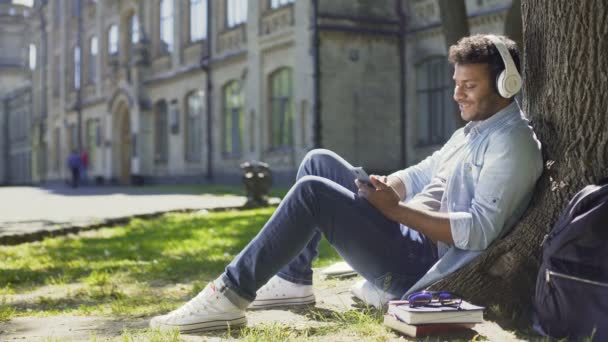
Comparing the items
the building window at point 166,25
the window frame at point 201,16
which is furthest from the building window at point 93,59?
the window frame at point 201,16

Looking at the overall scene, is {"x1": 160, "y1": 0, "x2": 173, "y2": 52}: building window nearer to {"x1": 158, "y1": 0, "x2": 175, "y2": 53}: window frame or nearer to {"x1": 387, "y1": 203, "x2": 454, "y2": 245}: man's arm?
{"x1": 158, "y1": 0, "x2": 175, "y2": 53}: window frame

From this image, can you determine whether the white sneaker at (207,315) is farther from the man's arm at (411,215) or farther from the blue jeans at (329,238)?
the man's arm at (411,215)

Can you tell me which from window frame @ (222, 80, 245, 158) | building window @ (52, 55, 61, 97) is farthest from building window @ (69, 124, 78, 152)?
window frame @ (222, 80, 245, 158)

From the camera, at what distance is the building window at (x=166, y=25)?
30.5 meters

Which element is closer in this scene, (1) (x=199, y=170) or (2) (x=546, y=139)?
(2) (x=546, y=139)

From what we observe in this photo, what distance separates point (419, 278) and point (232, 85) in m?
22.8

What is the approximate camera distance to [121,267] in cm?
695

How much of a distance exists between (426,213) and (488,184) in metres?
0.30

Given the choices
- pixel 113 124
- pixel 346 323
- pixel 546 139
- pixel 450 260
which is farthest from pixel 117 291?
pixel 113 124

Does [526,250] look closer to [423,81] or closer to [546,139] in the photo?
[546,139]

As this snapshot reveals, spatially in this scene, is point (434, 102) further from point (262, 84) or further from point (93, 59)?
point (93, 59)

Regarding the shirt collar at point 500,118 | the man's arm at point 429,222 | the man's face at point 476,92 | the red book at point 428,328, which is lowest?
the red book at point 428,328

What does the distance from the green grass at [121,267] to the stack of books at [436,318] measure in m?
1.80

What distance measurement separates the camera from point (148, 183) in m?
32.4
